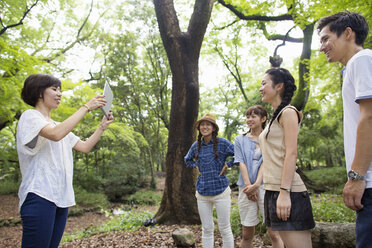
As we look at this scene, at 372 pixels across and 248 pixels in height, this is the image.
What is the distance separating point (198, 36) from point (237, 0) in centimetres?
433

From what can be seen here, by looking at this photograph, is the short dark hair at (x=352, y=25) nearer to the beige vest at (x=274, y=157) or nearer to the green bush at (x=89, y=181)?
the beige vest at (x=274, y=157)

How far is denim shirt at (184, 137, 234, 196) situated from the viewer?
3.13 m

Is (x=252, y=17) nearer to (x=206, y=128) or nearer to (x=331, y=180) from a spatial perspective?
(x=206, y=128)

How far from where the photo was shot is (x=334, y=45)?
152cm

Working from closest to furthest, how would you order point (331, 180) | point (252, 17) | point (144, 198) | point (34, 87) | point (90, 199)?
point (34, 87) → point (252, 17) → point (331, 180) → point (90, 199) → point (144, 198)

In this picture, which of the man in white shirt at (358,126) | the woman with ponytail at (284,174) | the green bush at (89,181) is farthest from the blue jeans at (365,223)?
the green bush at (89,181)

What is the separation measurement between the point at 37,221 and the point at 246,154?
2323 millimetres

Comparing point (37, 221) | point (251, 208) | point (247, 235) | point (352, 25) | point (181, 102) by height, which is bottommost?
point (247, 235)

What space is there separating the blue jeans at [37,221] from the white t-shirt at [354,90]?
6.24 ft

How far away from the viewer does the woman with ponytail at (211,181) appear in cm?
307

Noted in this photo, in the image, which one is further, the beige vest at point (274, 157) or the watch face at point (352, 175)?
the beige vest at point (274, 157)

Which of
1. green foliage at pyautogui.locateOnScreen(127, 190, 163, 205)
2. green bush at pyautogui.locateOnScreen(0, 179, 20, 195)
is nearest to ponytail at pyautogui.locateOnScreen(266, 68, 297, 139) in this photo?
green foliage at pyautogui.locateOnScreen(127, 190, 163, 205)

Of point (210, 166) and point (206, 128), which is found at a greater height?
point (206, 128)

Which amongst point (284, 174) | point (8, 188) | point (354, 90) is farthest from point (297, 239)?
point (8, 188)
